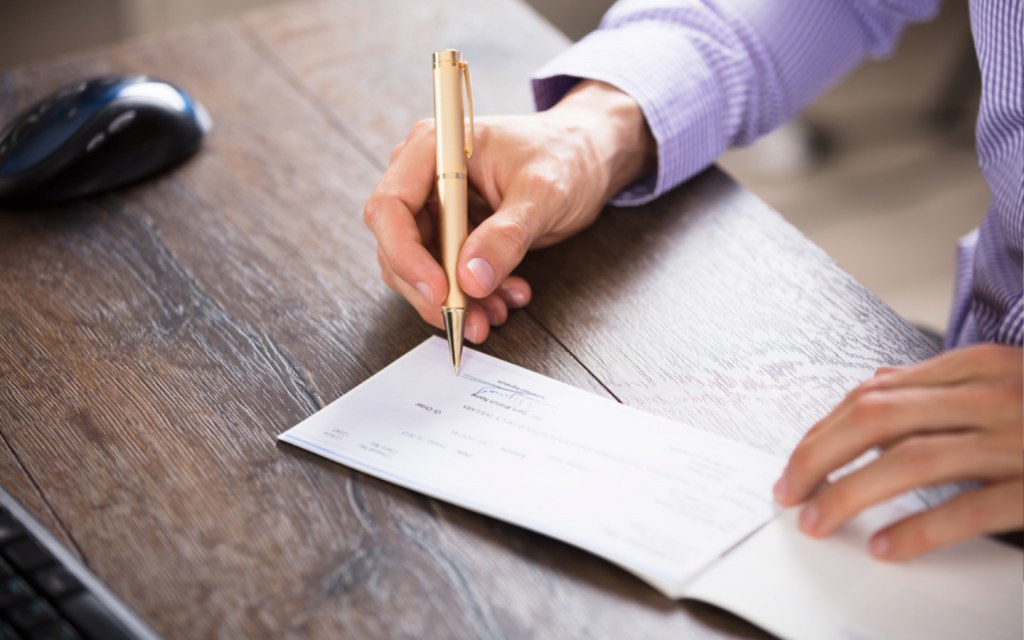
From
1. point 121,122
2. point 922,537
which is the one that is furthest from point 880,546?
point 121,122

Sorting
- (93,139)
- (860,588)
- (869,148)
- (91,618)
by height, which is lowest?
(869,148)

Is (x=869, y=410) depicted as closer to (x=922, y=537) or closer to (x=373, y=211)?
(x=922, y=537)

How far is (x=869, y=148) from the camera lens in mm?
2314

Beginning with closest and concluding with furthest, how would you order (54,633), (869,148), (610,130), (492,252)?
(54,633) < (492,252) < (610,130) < (869,148)

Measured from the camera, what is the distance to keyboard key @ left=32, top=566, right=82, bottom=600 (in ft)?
1.69

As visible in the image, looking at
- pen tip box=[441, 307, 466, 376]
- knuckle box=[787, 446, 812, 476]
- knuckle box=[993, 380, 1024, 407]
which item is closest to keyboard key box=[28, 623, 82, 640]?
pen tip box=[441, 307, 466, 376]

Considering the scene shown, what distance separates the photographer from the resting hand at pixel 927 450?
0.54 metres

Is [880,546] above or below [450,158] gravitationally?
below

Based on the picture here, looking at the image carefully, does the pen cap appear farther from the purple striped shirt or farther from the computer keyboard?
the computer keyboard

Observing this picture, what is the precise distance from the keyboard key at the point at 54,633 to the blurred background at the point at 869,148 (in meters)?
1.64

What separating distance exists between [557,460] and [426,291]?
18 cm

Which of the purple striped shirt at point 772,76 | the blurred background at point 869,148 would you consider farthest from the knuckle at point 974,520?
the blurred background at point 869,148

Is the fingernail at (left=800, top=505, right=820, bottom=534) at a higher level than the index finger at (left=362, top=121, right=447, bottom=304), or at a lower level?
lower

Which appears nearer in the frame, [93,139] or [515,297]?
[515,297]
